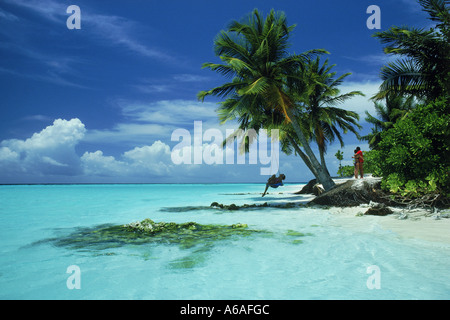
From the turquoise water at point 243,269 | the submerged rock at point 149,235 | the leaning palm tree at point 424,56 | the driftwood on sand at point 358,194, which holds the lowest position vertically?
the submerged rock at point 149,235

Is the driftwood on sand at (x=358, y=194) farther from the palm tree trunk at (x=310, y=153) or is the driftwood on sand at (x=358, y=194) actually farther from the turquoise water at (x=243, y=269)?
the turquoise water at (x=243, y=269)

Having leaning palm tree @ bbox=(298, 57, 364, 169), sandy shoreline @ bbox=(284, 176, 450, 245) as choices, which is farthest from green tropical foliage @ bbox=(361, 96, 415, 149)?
sandy shoreline @ bbox=(284, 176, 450, 245)

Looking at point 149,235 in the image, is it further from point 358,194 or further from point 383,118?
point 383,118

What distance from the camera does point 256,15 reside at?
12125 millimetres

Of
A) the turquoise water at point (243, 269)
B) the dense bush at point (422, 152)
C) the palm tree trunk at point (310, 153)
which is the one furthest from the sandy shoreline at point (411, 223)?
the palm tree trunk at point (310, 153)

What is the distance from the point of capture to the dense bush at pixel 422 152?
730cm

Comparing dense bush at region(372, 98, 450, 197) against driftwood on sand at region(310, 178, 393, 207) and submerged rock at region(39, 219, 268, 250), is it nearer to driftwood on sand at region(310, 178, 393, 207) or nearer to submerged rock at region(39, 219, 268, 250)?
driftwood on sand at region(310, 178, 393, 207)

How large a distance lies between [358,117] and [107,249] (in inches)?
576

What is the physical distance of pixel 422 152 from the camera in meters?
7.52

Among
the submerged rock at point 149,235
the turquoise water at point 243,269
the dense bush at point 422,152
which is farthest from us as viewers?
the dense bush at point 422,152

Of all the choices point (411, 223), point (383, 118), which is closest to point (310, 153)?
point (411, 223)

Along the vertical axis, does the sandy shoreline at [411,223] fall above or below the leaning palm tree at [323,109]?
below

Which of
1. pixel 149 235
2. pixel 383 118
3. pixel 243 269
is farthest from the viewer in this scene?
pixel 383 118

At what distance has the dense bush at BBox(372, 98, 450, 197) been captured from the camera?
7301mm
